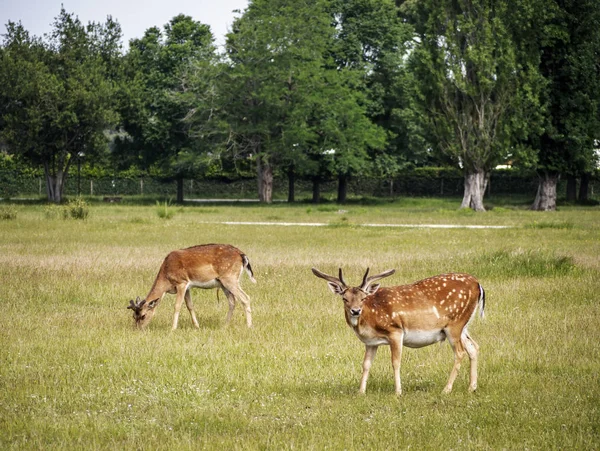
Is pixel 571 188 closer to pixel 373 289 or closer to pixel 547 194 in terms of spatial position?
pixel 547 194

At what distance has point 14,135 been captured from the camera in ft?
197

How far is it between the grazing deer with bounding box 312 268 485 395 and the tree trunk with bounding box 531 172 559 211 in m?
46.5

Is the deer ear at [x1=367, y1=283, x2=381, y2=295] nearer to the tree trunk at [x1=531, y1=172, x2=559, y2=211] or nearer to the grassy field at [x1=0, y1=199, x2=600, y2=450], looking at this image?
the grassy field at [x1=0, y1=199, x2=600, y2=450]

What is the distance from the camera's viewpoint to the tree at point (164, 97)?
222 ft

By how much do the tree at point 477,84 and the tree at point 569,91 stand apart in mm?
2187

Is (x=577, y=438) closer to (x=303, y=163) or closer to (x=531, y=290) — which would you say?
(x=531, y=290)

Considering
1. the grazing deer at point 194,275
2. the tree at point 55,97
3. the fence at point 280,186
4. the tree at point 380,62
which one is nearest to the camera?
the grazing deer at point 194,275

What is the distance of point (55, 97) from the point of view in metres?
59.7

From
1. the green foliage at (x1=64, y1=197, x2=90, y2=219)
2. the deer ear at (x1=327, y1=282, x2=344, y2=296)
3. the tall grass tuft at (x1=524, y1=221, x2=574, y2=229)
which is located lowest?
the green foliage at (x1=64, y1=197, x2=90, y2=219)

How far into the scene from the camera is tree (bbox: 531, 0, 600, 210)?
2077 inches

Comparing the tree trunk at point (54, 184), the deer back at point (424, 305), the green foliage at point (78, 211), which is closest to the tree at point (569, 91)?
the green foliage at point (78, 211)

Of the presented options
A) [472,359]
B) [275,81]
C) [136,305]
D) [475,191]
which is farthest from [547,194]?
[472,359]

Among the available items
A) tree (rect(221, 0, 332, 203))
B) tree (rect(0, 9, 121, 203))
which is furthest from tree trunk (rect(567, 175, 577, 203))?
tree (rect(0, 9, 121, 203))

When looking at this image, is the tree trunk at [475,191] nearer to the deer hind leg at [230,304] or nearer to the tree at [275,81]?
the tree at [275,81]
